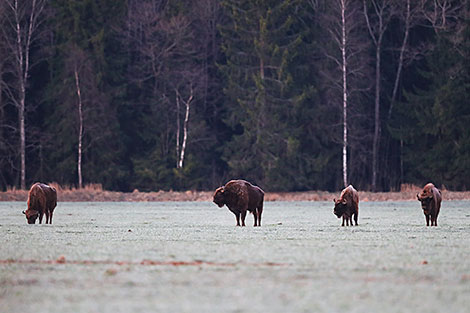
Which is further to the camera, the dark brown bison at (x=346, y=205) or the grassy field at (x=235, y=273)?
the dark brown bison at (x=346, y=205)

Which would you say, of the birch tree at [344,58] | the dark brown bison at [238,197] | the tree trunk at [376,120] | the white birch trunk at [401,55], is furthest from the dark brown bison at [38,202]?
the white birch trunk at [401,55]

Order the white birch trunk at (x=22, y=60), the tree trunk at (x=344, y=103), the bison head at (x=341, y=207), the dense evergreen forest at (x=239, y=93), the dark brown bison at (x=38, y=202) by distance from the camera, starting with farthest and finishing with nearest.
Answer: the dense evergreen forest at (x=239, y=93)
the white birch trunk at (x=22, y=60)
the tree trunk at (x=344, y=103)
the dark brown bison at (x=38, y=202)
the bison head at (x=341, y=207)

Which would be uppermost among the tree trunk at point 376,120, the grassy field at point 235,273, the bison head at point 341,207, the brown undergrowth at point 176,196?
the tree trunk at point 376,120

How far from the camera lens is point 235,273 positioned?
1279 centimetres

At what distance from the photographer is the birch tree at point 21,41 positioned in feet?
200

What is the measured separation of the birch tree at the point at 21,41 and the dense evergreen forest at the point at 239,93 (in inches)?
5.8

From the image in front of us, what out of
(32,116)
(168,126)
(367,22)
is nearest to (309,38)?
(367,22)

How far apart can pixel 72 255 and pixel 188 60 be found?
171ft

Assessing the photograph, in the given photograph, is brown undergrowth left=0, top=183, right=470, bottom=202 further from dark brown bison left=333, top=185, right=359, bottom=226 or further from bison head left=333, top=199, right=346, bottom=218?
bison head left=333, top=199, right=346, bottom=218

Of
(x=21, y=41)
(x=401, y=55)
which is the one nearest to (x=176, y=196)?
(x=21, y=41)

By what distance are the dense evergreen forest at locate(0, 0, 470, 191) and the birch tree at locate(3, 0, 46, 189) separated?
0.15 meters

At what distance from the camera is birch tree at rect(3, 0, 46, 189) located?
6106cm

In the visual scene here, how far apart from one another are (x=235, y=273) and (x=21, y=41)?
5313 centimetres

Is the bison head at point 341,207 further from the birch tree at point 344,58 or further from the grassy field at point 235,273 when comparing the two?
the birch tree at point 344,58
